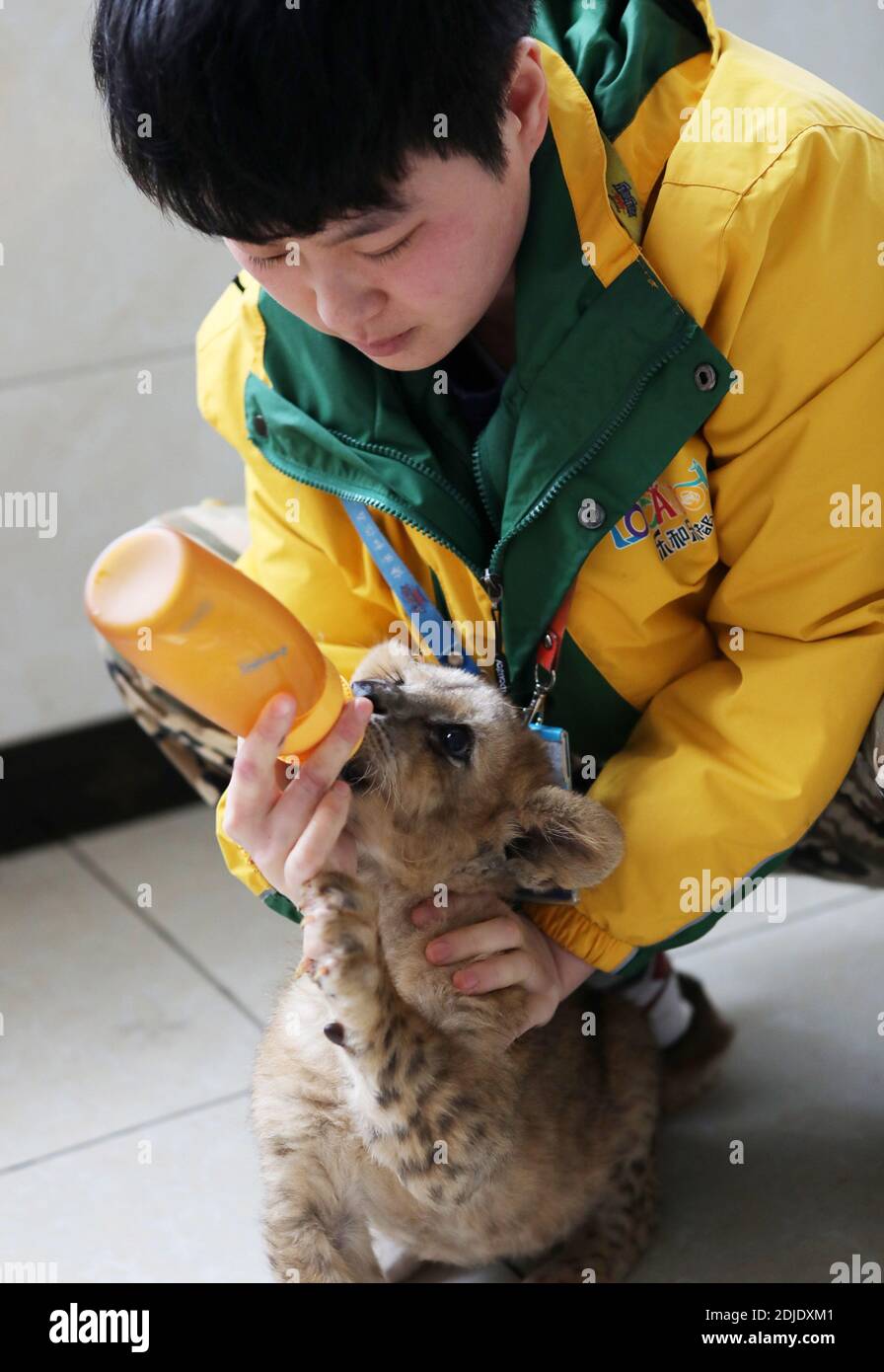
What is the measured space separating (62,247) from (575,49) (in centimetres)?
130

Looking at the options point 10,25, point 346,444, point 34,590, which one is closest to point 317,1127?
point 346,444

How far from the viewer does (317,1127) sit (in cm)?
178

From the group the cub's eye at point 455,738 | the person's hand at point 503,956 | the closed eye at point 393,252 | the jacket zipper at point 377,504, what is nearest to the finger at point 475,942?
the person's hand at point 503,956

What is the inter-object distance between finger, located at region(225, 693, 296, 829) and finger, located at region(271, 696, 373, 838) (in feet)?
0.06

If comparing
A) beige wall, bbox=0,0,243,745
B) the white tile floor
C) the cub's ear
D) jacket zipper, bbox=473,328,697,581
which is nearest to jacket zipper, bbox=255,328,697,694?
jacket zipper, bbox=473,328,697,581

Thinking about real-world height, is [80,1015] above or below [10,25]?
below

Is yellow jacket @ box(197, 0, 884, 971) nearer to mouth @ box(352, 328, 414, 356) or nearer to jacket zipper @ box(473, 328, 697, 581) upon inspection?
jacket zipper @ box(473, 328, 697, 581)

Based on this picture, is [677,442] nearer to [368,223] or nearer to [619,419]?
[619,419]

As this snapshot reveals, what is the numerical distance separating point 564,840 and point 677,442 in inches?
17.7

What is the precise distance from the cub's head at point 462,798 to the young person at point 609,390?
61mm

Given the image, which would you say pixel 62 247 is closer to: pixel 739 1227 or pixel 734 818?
pixel 734 818

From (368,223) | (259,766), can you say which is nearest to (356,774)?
(259,766)

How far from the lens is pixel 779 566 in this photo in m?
1.78

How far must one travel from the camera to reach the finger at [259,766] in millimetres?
1434
